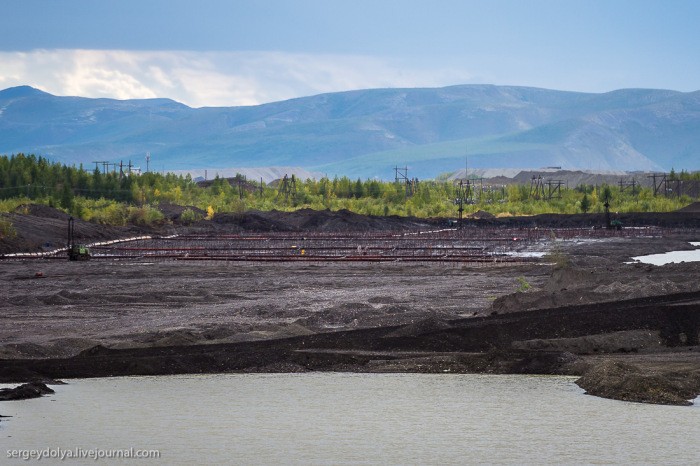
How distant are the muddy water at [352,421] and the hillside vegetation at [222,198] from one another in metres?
52.4

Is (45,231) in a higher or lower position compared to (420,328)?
higher

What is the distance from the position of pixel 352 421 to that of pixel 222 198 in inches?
3437

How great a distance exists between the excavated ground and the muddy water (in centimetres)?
63

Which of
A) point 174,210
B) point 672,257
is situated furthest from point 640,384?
point 174,210

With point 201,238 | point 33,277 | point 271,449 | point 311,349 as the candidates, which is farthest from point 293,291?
point 201,238

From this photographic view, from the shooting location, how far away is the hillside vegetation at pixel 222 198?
253ft

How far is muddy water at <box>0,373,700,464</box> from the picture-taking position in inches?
538

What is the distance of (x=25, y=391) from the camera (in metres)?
16.4

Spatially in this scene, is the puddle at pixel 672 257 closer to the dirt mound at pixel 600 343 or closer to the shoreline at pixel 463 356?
the shoreline at pixel 463 356

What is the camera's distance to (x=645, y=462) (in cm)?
1320

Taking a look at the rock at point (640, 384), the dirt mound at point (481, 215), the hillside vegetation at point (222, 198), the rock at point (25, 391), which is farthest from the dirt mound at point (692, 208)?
the rock at point (25, 391)

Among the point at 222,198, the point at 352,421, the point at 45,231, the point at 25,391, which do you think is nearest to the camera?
the point at 352,421

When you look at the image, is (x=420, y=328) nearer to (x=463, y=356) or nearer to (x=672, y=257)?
(x=463, y=356)

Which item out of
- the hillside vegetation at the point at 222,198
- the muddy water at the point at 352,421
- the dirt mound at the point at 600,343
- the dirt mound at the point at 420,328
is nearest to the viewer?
the muddy water at the point at 352,421
